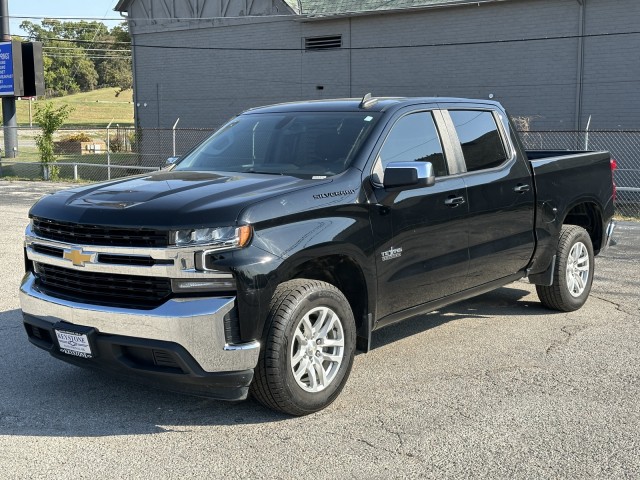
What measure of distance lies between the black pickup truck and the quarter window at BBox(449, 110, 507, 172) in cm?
2

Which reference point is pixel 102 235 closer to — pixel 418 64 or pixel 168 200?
pixel 168 200

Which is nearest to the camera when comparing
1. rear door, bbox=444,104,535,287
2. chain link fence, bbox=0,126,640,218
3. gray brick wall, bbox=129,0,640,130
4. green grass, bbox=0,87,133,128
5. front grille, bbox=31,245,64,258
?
front grille, bbox=31,245,64,258

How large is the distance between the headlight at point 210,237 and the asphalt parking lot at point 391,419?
113cm

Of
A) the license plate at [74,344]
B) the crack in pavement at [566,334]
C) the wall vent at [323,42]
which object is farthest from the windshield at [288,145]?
the wall vent at [323,42]

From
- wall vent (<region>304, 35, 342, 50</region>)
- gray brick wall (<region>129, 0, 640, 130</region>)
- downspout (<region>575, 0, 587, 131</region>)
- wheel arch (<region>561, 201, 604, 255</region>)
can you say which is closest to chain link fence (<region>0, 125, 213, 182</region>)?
gray brick wall (<region>129, 0, 640, 130</region>)

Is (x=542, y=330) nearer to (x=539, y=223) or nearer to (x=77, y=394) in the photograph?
(x=539, y=223)

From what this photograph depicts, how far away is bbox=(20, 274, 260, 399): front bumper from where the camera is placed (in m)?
4.35

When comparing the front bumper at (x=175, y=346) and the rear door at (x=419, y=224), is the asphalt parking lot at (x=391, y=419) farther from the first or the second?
the rear door at (x=419, y=224)

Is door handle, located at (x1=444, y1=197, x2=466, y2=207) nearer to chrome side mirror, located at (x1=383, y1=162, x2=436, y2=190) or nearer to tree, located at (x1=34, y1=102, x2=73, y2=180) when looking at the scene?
chrome side mirror, located at (x1=383, y1=162, x2=436, y2=190)

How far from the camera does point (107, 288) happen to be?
4660 mm

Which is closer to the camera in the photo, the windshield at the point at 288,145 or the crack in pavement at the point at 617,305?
the windshield at the point at 288,145

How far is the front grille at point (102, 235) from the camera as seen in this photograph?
446 centimetres

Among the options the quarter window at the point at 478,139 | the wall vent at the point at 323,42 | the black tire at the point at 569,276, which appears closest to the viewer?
the quarter window at the point at 478,139

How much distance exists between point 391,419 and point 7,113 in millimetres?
27632
